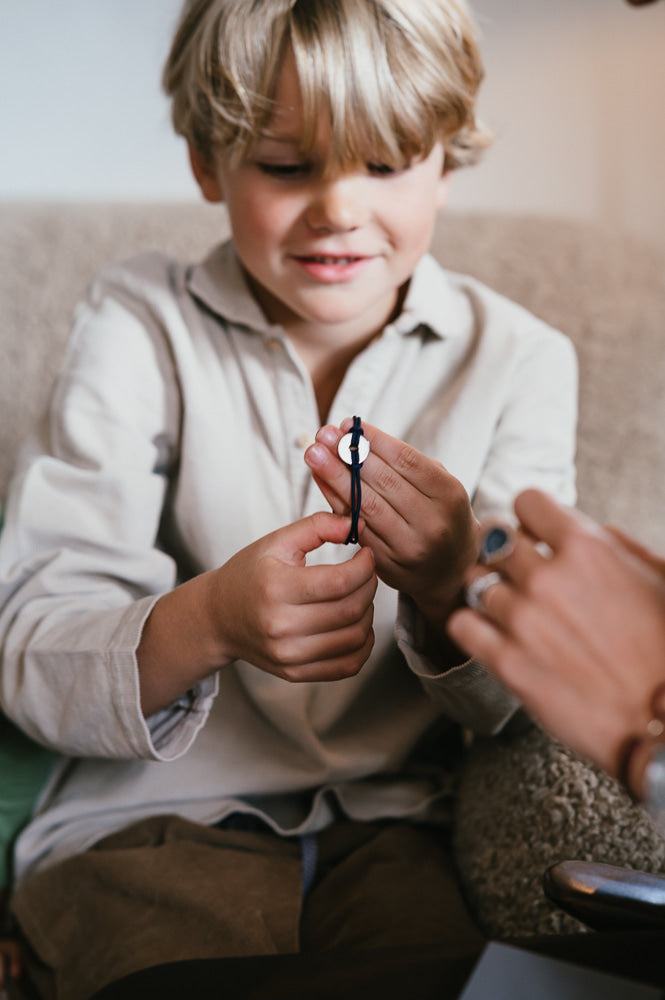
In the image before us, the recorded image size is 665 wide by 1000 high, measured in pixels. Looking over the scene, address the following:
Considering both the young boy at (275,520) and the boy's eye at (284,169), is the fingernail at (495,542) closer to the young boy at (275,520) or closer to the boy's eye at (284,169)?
the young boy at (275,520)

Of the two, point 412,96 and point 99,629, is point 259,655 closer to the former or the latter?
point 99,629

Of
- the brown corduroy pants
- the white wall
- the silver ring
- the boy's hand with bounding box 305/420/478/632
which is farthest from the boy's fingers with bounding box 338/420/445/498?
the white wall

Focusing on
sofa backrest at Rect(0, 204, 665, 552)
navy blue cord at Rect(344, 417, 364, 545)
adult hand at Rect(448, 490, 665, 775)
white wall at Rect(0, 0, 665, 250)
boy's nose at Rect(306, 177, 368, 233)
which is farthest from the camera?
white wall at Rect(0, 0, 665, 250)

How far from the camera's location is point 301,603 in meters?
0.46

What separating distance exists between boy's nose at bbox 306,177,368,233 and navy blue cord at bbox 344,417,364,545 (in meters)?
0.17

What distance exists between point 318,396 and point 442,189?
0.57 feet

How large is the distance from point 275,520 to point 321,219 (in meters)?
0.19

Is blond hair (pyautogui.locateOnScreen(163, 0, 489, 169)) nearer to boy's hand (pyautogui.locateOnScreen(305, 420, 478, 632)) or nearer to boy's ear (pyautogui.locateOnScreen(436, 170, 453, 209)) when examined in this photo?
boy's ear (pyautogui.locateOnScreen(436, 170, 453, 209))

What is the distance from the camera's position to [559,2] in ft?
3.47

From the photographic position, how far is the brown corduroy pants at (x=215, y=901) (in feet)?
1.65

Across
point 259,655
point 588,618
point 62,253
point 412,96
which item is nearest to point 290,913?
point 259,655

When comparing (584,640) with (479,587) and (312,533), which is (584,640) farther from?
(312,533)

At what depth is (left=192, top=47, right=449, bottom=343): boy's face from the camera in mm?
546

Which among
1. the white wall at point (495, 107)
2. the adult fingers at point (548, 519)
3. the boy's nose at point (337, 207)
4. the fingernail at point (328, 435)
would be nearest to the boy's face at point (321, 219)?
the boy's nose at point (337, 207)
